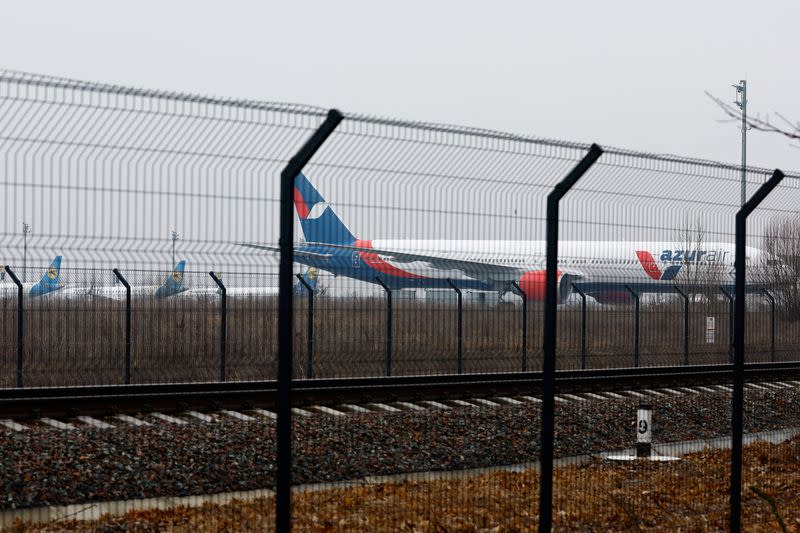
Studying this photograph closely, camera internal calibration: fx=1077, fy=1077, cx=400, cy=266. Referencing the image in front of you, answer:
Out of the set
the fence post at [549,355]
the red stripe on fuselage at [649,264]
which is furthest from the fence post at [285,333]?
the red stripe on fuselage at [649,264]

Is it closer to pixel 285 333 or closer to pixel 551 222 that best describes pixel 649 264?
pixel 551 222

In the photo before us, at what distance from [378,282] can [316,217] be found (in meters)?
2.83

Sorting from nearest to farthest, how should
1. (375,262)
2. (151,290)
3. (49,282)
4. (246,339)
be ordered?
1. (49,282)
2. (375,262)
3. (151,290)
4. (246,339)

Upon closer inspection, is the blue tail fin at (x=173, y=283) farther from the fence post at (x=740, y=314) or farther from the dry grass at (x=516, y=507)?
the fence post at (x=740, y=314)

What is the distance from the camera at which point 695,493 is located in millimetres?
9227

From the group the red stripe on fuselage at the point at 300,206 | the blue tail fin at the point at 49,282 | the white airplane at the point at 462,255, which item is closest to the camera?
the red stripe on fuselage at the point at 300,206

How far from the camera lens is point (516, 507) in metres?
8.32

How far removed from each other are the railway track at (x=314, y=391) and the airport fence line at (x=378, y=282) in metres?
0.23

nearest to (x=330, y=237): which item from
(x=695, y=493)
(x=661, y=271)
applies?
(x=695, y=493)

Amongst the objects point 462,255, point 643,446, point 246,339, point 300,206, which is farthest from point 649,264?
point 246,339

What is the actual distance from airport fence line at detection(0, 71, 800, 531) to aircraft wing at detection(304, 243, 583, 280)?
0.14 feet

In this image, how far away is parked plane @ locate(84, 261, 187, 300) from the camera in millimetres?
7947

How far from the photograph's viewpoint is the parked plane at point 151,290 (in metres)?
7.95

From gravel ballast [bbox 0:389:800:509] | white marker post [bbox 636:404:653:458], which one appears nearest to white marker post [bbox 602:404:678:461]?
white marker post [bbox 636:404:653:458]
